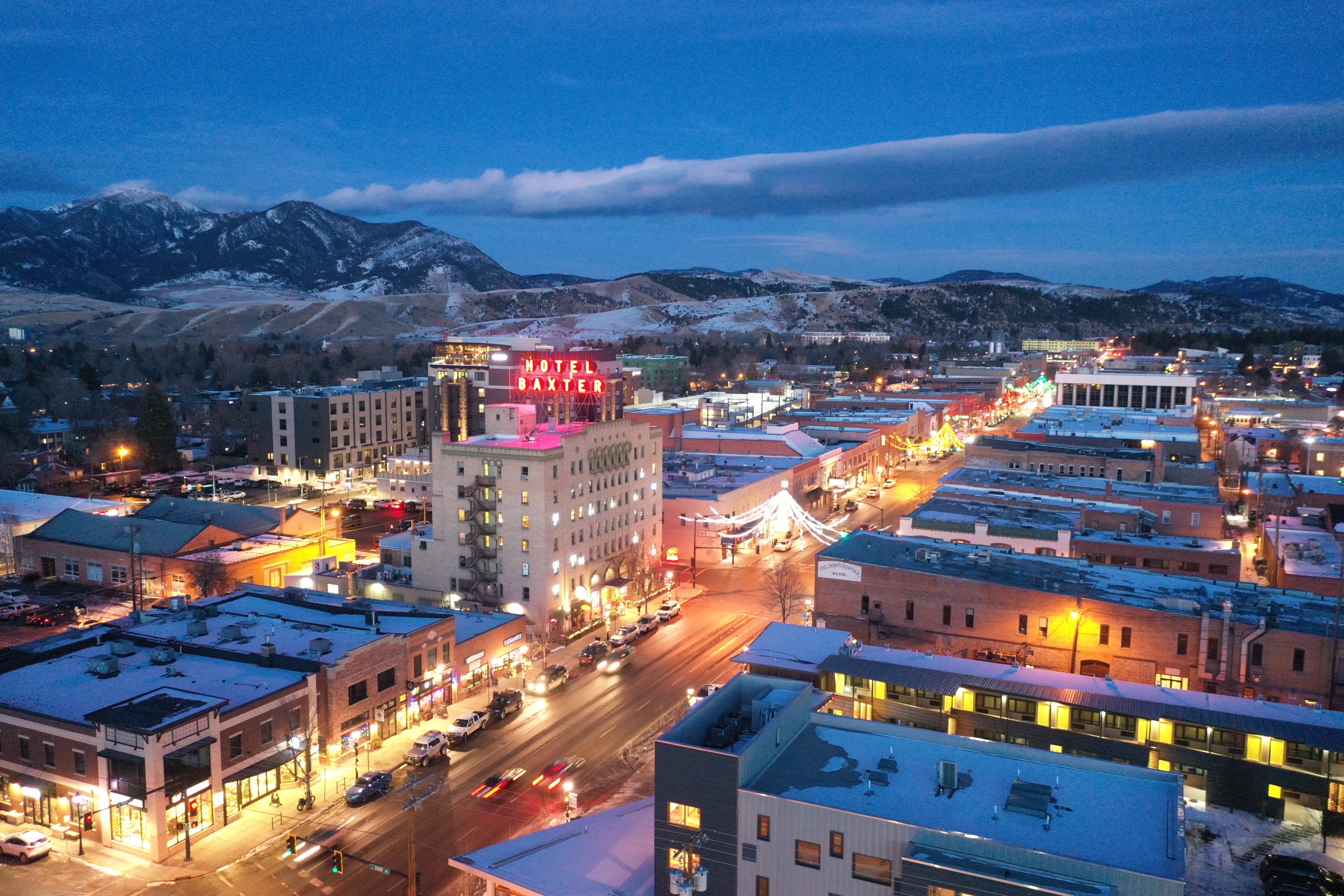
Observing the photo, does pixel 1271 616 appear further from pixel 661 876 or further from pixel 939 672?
pixel 661 876

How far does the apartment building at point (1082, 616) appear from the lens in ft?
125

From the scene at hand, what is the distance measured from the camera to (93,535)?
2352 inches

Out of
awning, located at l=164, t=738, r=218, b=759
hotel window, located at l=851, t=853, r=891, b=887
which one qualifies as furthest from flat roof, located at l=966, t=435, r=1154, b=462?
awning, located at l=164, t=738, r=218, b=759

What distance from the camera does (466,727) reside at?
122ft

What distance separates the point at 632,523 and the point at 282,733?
2957 cm

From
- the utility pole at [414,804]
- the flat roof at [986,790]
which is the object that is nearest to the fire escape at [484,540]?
the utility pole at [414,804]

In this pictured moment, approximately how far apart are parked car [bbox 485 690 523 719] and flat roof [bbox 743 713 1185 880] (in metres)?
18.0

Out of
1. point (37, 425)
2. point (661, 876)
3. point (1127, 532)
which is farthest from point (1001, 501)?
point (37, 425)

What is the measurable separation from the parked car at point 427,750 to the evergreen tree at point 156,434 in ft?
262

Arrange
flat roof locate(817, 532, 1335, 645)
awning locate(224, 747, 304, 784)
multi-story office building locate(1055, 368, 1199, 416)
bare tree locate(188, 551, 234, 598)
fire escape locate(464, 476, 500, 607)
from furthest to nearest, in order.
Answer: multi-story office building locate(1055, 368, 1199, 416) → bare tree locate(188, 551, 234, 598) → fire escape locate(464, 476, 500, 607) → flat roof locate(817, 532, 1335, 645) → awning locate(224, 747, 304, 784)

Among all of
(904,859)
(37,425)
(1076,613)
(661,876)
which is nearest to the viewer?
(904,859)

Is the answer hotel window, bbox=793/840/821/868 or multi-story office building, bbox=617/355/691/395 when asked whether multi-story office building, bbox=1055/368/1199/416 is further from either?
hotel window, bbox=793/840/821/868

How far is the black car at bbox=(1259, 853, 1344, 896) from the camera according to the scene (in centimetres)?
2539

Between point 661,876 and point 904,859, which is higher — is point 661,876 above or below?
below
